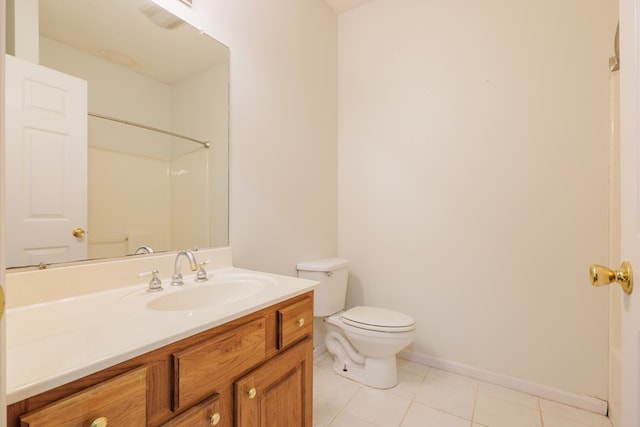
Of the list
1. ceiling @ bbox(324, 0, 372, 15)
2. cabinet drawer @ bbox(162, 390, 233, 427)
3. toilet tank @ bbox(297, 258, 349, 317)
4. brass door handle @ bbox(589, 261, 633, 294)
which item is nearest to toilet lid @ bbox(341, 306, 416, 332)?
toilet tank @ bbox(297, 258, 349, 317)

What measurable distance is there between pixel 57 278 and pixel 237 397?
0.67 m

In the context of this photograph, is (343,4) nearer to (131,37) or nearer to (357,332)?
(131,37)

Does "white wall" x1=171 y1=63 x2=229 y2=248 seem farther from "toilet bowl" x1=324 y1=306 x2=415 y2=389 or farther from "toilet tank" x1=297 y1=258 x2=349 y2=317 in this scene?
"toilet bowl" x1=324 y1=306 x2=415 y2=389

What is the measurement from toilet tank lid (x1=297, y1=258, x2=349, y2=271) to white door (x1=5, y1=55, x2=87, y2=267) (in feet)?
3.83

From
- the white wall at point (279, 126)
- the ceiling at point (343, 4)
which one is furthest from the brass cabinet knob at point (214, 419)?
the ceiling at point (343, 4)

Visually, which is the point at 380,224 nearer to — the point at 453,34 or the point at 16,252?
the point at 453,34

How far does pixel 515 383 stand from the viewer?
5.63ft

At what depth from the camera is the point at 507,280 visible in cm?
175

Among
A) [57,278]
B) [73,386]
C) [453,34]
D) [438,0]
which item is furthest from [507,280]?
[57,278]

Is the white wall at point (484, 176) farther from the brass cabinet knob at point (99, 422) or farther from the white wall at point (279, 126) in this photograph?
the brass cabinet knob at point (99, 422)

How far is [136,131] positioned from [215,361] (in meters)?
0.94

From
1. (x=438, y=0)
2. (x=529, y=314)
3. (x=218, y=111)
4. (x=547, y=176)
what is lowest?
(x=529, y=314)

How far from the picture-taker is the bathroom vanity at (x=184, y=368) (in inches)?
20.3

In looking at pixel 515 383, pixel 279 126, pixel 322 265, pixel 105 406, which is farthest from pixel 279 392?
pixel 515 383
